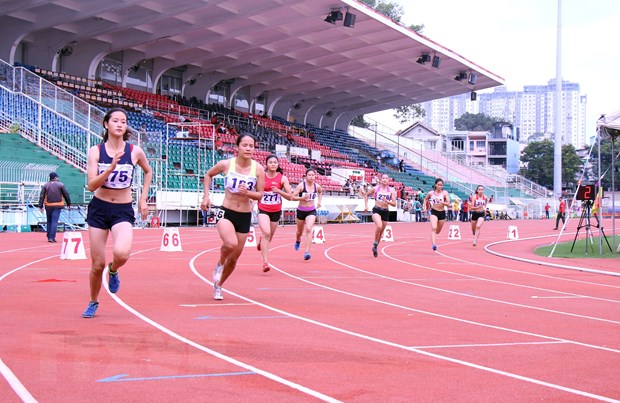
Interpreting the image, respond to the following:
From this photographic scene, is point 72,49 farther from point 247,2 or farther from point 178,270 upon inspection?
point 178,270

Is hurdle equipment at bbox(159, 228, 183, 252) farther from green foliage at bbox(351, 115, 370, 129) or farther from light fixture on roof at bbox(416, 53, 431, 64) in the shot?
green foliage at bbox(351, 115, 370, 129)

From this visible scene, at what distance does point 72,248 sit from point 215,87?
41339mm

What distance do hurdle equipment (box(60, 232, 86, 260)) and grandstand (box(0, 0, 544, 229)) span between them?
A: 1341 centimetres

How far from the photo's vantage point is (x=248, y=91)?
59.9 m

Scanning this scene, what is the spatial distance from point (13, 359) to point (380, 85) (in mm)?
56479

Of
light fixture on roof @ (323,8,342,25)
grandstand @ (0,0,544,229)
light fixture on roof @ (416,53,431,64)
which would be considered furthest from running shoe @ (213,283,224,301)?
light fixture on roof @ (416,53,431,64)

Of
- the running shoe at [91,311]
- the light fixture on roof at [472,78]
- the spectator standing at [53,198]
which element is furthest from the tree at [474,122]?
the running shoe at [91,311]

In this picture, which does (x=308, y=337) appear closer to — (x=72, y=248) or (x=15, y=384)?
(x=15, y=384)

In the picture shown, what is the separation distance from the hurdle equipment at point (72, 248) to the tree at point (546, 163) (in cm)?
8941

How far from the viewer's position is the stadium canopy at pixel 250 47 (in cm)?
3809

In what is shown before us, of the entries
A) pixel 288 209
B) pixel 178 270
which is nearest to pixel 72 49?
pixel 288 209

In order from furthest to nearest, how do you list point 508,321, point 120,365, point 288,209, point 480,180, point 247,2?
1. point 480,180
2. point 288,209
3. point 247,2
4. point 508,321
5. point 120,365

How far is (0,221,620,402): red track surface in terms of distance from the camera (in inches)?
206

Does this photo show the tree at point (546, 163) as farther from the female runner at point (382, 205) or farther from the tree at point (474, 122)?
the female runner at point (382, 205)
